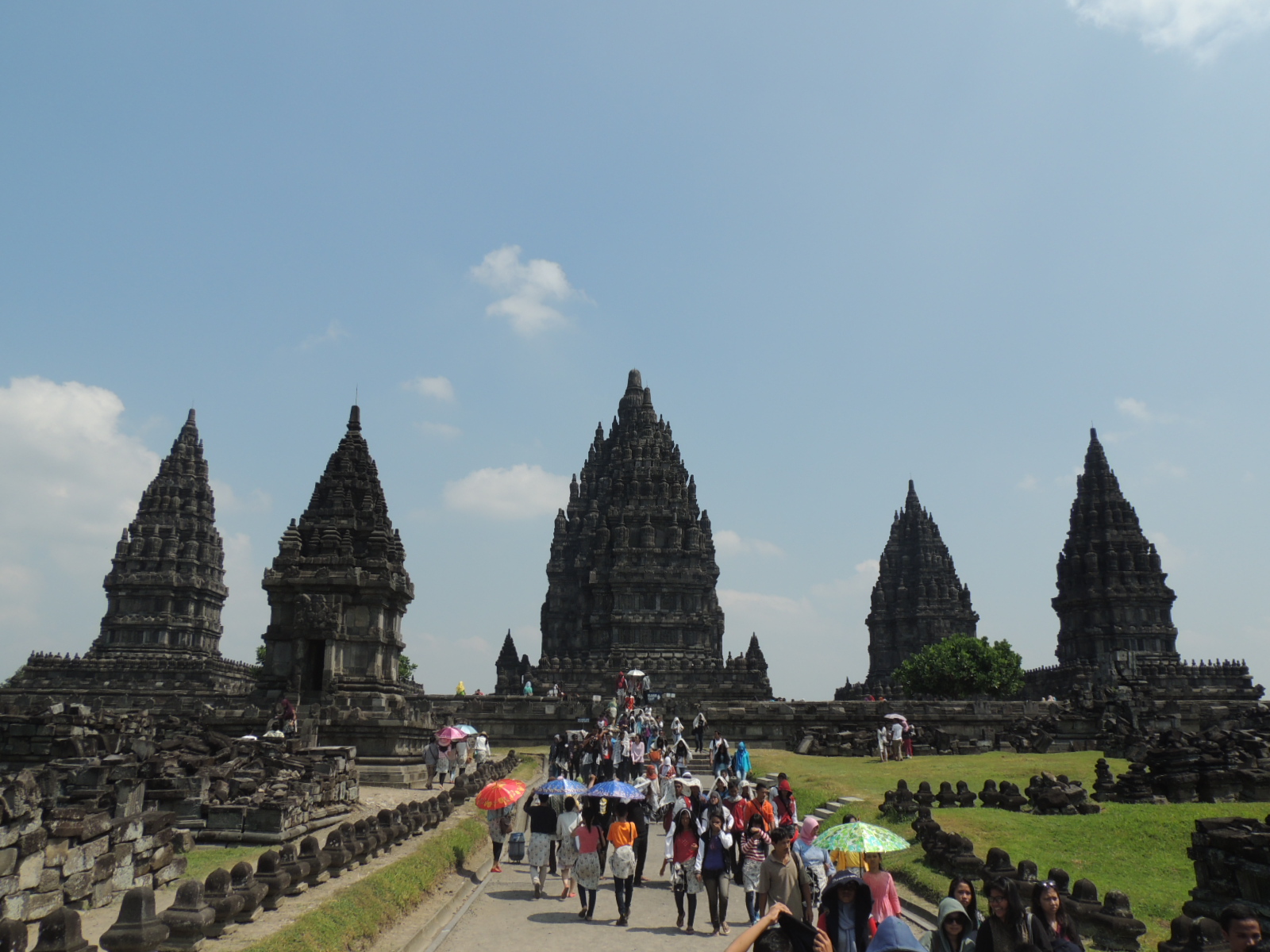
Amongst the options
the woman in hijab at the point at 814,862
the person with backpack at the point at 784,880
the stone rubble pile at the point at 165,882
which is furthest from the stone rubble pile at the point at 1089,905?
the stone rubble pile at the point at 165,882

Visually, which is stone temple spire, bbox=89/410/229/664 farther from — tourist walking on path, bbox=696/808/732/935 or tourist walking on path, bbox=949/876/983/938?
tourist walking on path, bbox=949/876/983/938

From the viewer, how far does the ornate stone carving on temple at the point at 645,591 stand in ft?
191

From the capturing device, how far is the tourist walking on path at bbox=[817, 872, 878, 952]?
23.1 ft

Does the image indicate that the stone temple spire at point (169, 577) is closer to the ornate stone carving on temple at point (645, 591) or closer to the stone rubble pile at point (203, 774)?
the ornate stone carving on temple at point (645, 591)

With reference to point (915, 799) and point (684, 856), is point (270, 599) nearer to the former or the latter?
point (915, 799)

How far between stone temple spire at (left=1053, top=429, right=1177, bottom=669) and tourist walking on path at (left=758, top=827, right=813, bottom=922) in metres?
68.9

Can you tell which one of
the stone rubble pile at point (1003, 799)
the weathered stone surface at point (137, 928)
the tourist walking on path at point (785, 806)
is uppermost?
the tourist walking on path at point (785, 806)

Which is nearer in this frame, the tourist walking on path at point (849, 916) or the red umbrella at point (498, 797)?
the tourist walking on path at point (849, 916)

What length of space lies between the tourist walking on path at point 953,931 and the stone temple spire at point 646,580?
46.8m

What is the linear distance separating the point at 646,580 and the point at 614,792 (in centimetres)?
5188

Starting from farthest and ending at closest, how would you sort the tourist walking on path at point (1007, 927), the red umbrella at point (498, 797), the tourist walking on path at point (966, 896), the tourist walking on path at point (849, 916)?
1. the red umbrella at point (498, 797)
2. the tourist walking on path at point (966, 896)
3. the tourist walking on path at point (849, 916)
4. the tourist walking on path at point (1007, 927)

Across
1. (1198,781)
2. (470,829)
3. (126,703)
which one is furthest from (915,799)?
(126,703)

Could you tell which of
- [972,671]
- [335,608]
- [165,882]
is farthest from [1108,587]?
[165,882]

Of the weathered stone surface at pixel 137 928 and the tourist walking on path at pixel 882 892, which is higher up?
the tourist walking on path at pixel 882 892
